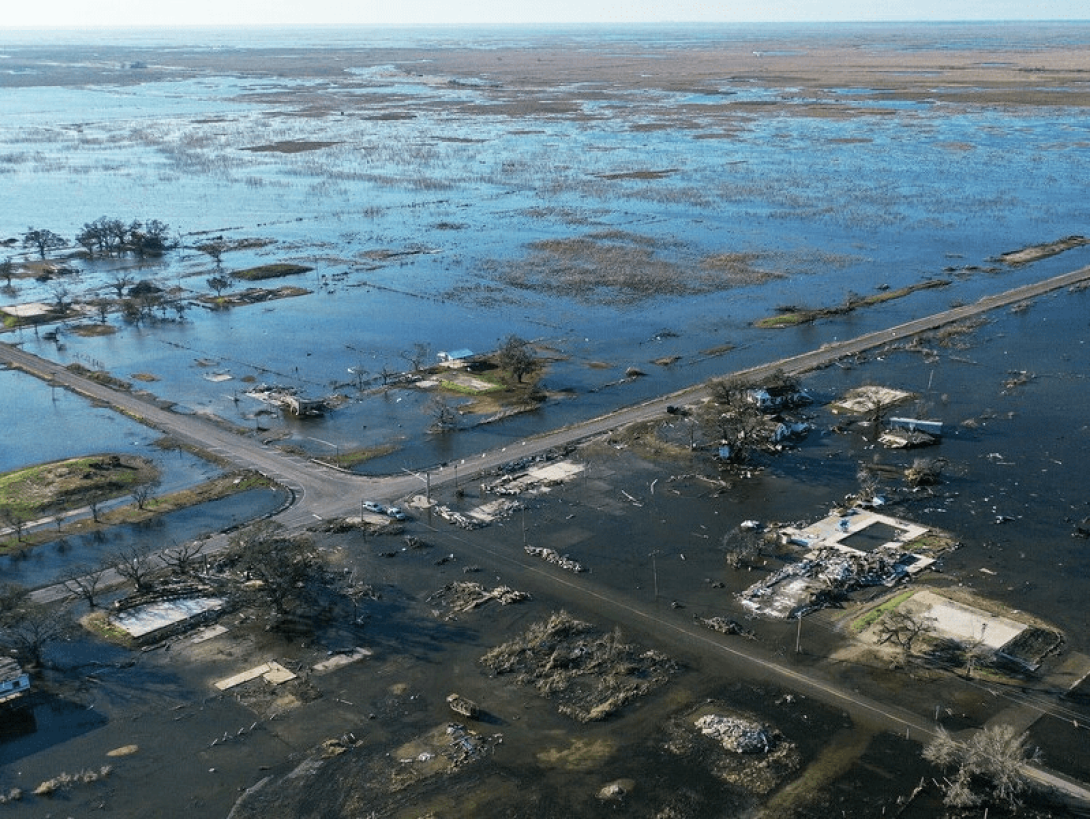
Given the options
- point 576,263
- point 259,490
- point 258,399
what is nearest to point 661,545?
point 259,490

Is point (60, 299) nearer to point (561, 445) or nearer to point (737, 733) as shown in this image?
point (561, 445)

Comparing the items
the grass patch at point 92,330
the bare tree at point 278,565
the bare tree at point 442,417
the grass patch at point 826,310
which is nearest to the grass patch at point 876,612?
the bare tree at point 278,565

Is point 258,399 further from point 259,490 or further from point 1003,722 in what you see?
point 1003,722

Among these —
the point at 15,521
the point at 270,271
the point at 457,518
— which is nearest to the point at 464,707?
the point at 457,518

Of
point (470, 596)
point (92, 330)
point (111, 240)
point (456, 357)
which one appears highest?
point (111, 240)

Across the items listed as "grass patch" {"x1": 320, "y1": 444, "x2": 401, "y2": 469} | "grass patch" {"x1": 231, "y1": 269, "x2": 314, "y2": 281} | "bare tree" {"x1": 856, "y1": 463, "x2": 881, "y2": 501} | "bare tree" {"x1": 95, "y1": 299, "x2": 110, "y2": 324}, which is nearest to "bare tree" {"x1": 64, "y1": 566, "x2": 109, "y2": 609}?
"grass patch" {"x1": 320, "y1": 444, "x2": 401, "y2": 469}
